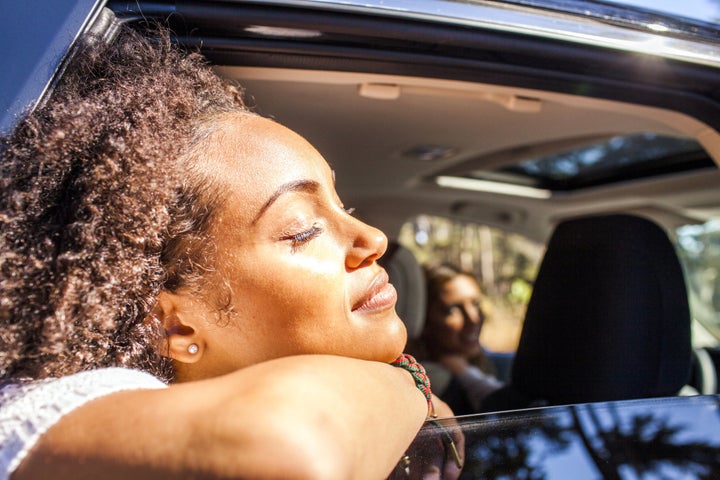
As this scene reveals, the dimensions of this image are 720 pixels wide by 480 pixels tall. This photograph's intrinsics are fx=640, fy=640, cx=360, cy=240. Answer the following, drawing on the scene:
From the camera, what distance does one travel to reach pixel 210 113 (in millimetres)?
1352

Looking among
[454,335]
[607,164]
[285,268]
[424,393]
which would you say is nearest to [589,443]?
[424,393]

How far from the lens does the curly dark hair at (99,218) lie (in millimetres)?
1026

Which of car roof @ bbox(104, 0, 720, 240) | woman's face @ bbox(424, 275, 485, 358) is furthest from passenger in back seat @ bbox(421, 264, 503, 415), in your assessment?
car roof @ bbox(104, 0, 720, 240)

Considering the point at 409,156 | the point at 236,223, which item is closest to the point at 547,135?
the point at 409,156

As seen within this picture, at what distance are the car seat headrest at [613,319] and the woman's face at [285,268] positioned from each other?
89 cm

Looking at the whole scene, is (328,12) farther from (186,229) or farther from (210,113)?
(186,229)

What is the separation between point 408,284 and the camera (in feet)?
10.3

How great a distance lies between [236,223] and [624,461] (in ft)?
2.77

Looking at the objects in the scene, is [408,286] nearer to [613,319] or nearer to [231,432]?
[613,319]

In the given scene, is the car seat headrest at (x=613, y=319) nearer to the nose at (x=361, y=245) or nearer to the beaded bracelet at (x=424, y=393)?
the beaded bracelet at (x=424, y=393)

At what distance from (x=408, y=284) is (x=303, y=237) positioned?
1.98m

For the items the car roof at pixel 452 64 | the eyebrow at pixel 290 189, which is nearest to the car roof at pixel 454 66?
the car roof at pixel 452 64

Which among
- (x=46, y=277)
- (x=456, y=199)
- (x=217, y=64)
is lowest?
(x=456, y=199)

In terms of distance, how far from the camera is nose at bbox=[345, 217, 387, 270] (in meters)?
1.24
